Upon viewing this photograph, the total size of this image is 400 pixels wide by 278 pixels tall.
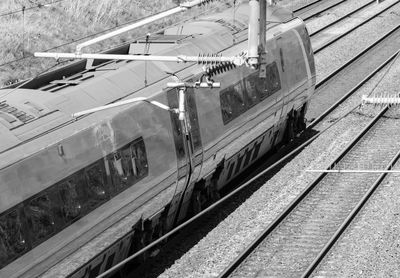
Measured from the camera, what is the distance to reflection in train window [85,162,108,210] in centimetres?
1034

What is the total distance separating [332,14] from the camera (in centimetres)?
3500

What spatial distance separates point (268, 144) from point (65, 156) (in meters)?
8.35

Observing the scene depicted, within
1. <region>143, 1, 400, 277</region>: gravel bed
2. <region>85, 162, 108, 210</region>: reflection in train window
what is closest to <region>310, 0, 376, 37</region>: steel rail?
<region>143, 1, 400, 277</region>: gravel bed

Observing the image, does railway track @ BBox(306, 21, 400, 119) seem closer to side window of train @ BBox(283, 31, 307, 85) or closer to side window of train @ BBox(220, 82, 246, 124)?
side window of train @ BBox(283, 31, 307, 85)

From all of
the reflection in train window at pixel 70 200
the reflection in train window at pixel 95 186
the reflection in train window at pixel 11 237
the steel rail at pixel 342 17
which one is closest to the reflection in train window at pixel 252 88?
the reflection in train window at pixel 95 186

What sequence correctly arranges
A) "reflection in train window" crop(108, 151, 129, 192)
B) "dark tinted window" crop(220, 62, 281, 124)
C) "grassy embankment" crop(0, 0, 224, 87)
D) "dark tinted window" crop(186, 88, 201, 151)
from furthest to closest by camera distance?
"grassy embankment" crop(0, 0, 224, 87) → "dark tinted window" crop(220, 62, 281, 124) → "dark tinted window" crop(186, 88, 201, 151) → "reflection in train window" crop(108, 151, 129, 192)

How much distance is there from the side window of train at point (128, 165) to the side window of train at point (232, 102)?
3091 mm

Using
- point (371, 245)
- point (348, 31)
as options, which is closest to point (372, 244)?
point (371, 245)

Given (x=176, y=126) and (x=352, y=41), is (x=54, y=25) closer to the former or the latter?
(x=352, y=41)

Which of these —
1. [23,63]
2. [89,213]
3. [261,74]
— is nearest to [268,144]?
[261,74]

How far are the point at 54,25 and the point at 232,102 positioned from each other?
17816 mm

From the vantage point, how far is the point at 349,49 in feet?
95.2

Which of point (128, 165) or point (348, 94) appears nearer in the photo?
point (128, 165)

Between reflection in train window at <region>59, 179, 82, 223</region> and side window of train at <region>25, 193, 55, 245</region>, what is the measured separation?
0.87 feet
